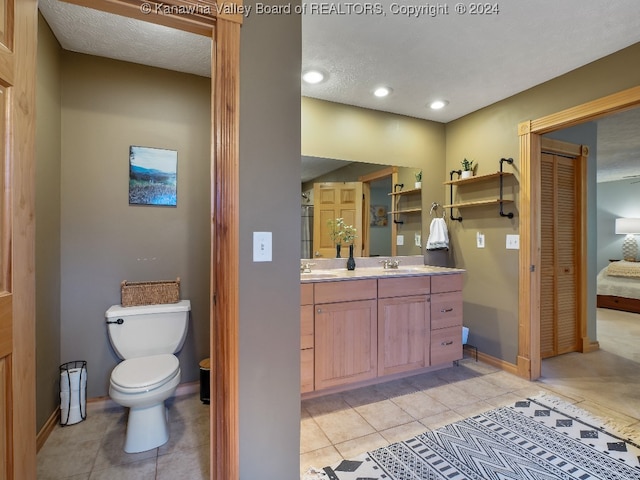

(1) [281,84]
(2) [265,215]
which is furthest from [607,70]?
(2) [265,215]

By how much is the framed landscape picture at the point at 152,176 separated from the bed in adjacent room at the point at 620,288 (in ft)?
21.7

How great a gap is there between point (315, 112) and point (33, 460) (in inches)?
106

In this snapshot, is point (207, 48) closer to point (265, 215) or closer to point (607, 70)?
point (265, 215)

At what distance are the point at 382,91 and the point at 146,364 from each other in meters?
2.62

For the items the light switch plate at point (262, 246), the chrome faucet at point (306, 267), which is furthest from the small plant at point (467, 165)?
the light switch plate at point (262, 246)

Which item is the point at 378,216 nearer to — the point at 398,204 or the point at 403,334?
the point at 398,204

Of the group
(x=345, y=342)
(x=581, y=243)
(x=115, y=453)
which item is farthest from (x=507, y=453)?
(x=581, y=243)

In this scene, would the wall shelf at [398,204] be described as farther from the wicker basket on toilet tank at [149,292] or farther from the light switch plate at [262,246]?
the light switch plate at [262,246]

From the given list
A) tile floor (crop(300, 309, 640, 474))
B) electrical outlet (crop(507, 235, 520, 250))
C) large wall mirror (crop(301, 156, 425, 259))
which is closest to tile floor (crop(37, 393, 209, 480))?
tile floor (crop(300, 309, 640, 474))

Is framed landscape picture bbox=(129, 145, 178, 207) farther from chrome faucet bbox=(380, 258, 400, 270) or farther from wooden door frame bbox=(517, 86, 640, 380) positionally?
wooden door frame bbox=(517, 86, 640, 380)

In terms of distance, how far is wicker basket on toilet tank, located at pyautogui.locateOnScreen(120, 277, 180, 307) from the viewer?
218 centimetres

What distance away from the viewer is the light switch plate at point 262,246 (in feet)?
4.03

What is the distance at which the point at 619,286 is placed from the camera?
17.1ft

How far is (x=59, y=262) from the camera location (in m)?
2.05
